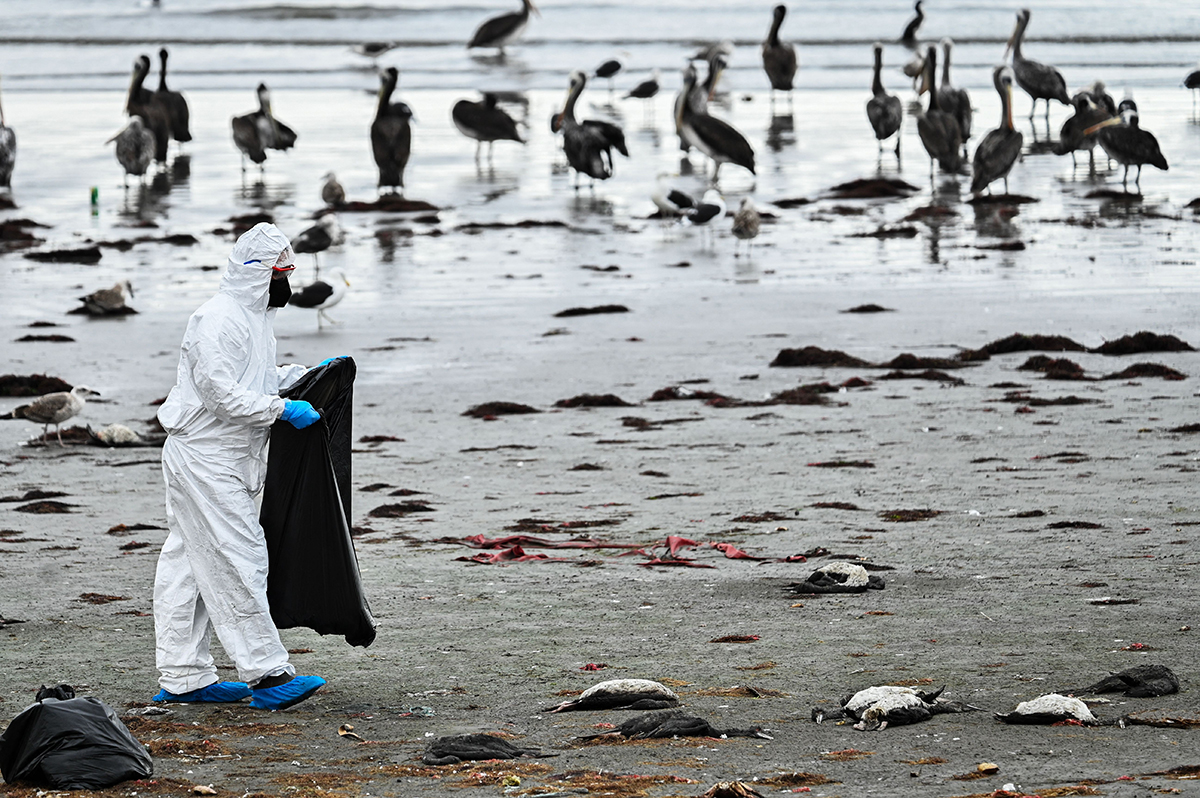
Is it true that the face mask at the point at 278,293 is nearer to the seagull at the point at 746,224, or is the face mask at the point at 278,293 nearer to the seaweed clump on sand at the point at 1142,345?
the seaweed clump on sand at the point at 1142,345

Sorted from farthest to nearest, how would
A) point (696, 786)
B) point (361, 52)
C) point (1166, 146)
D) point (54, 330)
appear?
point (361, 52)
point (1166, 146)
point (54, 330)
point (696, 786)

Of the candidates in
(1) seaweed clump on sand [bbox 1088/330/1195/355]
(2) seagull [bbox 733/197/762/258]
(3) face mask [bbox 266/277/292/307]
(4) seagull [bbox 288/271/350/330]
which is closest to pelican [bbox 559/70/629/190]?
(2) seagull [bbox 733/197/762/258]

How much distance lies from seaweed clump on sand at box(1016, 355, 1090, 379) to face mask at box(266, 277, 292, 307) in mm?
8925

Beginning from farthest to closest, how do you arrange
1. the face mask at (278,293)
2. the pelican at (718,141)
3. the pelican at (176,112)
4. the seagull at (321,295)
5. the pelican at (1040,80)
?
the pelican at (1040,80), the pelican at (176,112), the pelican at (718,141), the seagull at (321,295), the face mask at (278,293)

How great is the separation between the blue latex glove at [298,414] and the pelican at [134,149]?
22.0m

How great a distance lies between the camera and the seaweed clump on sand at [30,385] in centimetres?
1447

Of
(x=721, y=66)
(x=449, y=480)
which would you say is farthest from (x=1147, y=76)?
(x=449, y=480)

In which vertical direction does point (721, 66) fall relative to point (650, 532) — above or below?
above

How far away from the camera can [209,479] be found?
6750 mm

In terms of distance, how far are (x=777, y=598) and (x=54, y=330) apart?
437 inches

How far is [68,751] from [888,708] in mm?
2965

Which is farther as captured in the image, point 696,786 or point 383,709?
point 383,709

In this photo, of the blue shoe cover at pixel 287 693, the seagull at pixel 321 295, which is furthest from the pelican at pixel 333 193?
the blue shoe cover at pixel 287 693

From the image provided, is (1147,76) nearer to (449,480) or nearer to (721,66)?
(721,66)
